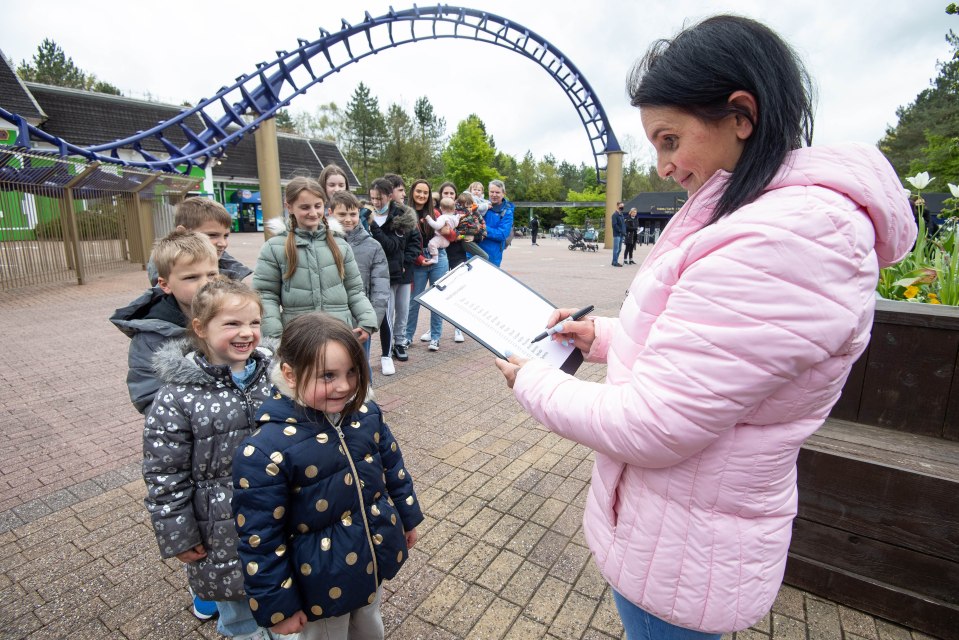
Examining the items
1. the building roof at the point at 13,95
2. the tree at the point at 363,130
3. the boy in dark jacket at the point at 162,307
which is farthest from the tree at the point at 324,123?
the boy in dark jacket at the point at 162,307

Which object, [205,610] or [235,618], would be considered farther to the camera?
[205,610]

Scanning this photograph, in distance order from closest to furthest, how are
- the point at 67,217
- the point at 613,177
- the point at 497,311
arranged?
the point at 497,311, the point at 67,217, the point at 613,177

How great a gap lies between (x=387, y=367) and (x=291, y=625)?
415cm

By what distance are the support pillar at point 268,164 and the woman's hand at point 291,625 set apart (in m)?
17.7

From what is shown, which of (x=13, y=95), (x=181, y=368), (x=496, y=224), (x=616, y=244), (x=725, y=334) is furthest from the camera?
(x=13, y=95)

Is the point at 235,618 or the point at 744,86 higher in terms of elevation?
the point at 744,86

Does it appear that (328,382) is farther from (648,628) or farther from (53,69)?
(53,69)

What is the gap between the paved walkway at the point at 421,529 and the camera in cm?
228

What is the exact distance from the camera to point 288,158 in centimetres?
4356

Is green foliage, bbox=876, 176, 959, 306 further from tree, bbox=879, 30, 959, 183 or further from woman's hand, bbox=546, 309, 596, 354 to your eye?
tree, bbox=879, 30, 959, 183

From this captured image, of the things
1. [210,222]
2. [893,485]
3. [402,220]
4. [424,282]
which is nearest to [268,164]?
[424,282]

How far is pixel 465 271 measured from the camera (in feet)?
6.02

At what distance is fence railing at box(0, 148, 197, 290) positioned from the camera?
1062 cm

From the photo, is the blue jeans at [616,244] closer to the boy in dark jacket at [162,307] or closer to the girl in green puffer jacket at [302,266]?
the girl in green puffer jacket at [302,266]
